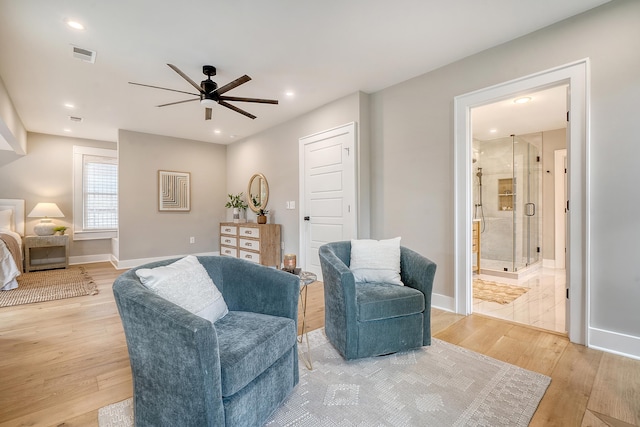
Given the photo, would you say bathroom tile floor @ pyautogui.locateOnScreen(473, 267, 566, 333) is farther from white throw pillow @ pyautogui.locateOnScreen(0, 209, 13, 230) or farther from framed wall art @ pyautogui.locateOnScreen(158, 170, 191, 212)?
white throw pillow @ pyautogui.locateOnScreen(0, 209, 13, 230)

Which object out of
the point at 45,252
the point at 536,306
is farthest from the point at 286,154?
the point at 45,252

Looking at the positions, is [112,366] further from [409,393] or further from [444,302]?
[444,302]

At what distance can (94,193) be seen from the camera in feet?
19.7

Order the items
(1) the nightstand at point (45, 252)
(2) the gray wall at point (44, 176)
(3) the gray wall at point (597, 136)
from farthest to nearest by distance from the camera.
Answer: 1. (2) the gray wall at point (44, 176)
2. (1) the nightstand at point (45, 252)
3. (3) the gray wall at point (597, 136)

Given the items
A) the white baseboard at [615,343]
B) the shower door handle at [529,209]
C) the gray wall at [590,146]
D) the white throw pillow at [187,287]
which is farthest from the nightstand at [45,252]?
the shower door handle at [529,209]

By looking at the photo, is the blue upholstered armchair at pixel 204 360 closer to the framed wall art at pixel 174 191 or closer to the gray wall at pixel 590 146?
the gray wall at pixel 590 146

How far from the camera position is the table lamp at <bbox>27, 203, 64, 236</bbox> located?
204 inches

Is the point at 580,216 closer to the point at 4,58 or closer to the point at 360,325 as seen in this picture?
the point at 360,325

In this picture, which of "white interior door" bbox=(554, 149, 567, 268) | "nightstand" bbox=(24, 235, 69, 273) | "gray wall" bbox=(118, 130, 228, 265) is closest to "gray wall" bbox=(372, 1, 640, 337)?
"white interior door" bbox=(554, 149, 567, 268)

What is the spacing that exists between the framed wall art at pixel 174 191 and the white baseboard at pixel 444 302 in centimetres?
506

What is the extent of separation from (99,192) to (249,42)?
209 inches

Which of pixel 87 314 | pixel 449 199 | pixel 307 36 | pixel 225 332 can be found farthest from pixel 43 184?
pixel 449 199

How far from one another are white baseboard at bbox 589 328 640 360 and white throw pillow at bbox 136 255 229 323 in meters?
2.68

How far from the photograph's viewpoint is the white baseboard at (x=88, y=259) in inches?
230
